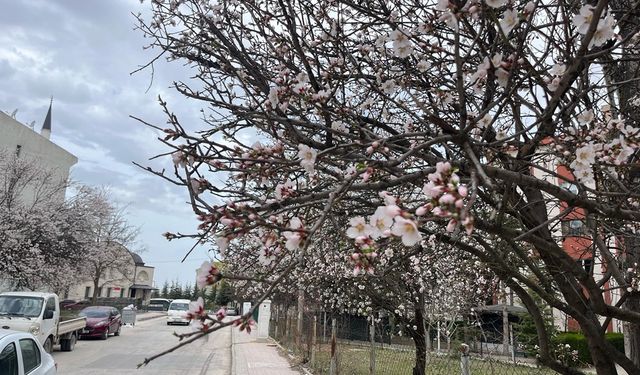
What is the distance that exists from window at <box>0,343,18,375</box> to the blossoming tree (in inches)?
131

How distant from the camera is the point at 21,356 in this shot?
583 centimetres

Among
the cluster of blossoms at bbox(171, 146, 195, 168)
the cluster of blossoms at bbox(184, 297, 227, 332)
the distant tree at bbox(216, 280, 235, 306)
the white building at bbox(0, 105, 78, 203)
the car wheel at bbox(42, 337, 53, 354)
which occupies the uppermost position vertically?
the white building at bbox(0, 105, 78, 203)

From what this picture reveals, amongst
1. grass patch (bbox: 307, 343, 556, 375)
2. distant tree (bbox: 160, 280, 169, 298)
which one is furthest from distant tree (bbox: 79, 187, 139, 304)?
distant tree (bbox: 160, 280, 169, 298)

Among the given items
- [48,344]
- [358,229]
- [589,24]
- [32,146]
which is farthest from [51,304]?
[32,146]

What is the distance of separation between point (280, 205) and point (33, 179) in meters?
22.4

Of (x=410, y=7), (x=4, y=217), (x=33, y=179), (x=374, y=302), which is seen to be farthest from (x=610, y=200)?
(x=33, y=179)

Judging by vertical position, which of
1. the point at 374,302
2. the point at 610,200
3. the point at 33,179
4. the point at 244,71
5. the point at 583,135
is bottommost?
the point at 374,302

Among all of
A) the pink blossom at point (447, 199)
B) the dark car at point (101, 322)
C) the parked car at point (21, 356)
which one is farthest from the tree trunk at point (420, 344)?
the dark car at point (101, 322)

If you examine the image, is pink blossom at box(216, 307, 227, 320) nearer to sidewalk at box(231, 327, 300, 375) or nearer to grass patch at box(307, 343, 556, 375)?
grass patch at box(307, 343, 556, 375)

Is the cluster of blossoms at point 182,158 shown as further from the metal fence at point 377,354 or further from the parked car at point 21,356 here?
the metal fence at point 377,354

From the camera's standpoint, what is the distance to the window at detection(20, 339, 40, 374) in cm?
593

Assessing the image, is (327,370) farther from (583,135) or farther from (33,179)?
(33,179)

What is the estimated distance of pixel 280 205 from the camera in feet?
9.04

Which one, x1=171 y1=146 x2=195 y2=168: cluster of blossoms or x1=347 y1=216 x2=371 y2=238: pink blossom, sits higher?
x1=171 y1=146 x2=195 y2=168: cluster of blossoms
